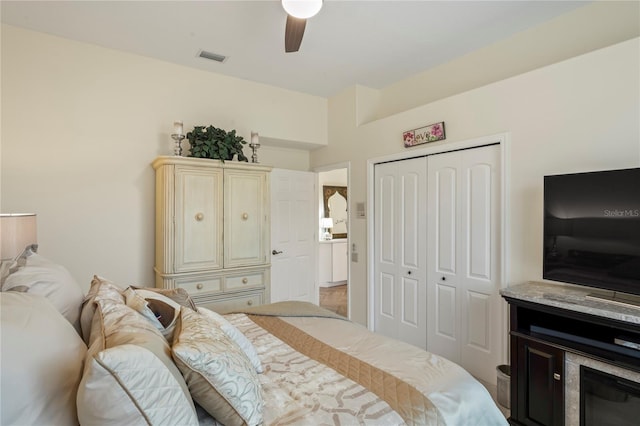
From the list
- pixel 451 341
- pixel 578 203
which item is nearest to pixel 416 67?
pixel 578 203

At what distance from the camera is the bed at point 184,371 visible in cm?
79

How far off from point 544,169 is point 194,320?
2.46 metres

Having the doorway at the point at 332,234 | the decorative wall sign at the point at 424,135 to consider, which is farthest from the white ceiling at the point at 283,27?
the doorway at the point at 332,234

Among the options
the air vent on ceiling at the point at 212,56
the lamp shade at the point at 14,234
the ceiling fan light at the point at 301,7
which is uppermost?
the air vent on ceiling at the point at 212,56

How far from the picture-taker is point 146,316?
4.47ft

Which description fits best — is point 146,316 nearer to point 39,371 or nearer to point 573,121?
point 39,371

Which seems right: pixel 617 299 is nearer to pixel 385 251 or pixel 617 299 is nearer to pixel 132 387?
pixel 385 251

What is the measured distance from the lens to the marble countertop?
168 cm

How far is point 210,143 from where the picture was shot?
309cm

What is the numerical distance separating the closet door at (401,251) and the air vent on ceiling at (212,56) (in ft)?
6.32

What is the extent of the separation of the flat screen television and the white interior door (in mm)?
2839

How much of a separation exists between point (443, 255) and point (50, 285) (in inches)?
110

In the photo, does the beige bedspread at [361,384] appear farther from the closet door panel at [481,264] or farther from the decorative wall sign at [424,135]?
the decorative wall sign at [424,135]

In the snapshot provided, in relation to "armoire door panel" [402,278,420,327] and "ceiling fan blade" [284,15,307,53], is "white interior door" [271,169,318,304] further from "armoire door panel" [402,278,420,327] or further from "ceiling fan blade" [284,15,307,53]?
"ceiling fan blade" [284,15,307,53]
